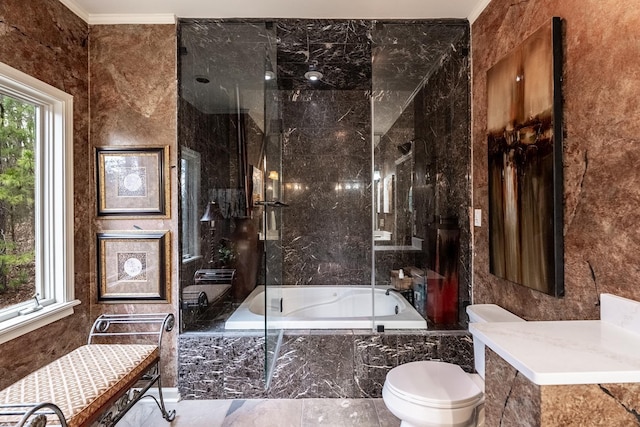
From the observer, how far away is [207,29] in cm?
243

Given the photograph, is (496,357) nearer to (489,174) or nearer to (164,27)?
(489,174)

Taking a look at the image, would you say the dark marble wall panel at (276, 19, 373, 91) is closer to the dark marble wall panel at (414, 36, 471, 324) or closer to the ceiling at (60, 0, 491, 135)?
the ceiling at (60, 0, 491, 135)

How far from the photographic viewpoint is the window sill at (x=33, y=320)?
66.3 inches

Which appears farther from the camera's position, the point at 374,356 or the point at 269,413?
the point at 374,356

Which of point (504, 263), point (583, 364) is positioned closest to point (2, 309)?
point (583, 364)

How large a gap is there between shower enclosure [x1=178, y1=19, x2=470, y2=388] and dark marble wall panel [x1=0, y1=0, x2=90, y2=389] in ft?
2.22

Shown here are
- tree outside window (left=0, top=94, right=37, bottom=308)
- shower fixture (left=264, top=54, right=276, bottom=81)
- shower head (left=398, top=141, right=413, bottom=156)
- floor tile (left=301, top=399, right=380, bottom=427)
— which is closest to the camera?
tree outside window (left=0, top=94, right=37, bottom=308)

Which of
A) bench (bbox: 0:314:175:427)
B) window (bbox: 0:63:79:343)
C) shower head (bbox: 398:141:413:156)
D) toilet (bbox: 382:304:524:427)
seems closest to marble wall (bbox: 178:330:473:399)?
bench (bbox: 0:314:175:427)

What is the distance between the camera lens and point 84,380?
1.55 m

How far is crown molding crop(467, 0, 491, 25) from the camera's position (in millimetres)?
2161

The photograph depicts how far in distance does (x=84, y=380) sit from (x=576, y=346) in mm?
2106

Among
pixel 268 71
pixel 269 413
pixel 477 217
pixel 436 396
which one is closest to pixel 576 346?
pixel 436 396

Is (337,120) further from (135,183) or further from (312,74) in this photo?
(135,183)

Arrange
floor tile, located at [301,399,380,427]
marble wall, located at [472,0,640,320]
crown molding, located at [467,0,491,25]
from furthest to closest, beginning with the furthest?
crown molding, located at [467,0,491,25] → floor tile, located at [301,399,380,427] → marble wall, located at [472,0,640,320]
